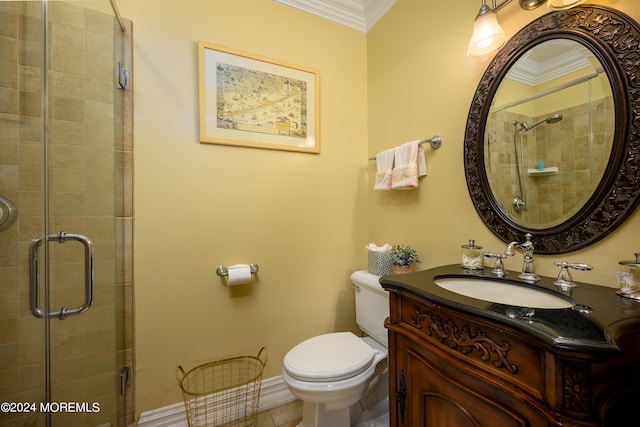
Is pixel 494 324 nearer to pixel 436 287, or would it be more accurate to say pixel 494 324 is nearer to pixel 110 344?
pixel 436 287

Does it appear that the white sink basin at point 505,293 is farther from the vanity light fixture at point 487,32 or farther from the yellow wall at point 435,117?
the vanity light fixture at point 487,32

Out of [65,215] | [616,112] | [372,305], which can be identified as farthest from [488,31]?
[65,215]

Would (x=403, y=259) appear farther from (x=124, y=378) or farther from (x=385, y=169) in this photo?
(x=124, y=378)

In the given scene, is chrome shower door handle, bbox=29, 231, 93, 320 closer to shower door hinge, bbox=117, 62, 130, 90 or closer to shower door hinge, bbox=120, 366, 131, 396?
shower door hinge, bbox=120, 366, 131, 396

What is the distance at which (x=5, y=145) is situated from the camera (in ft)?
3.33

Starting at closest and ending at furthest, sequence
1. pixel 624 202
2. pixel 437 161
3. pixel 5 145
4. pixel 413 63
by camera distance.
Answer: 1. pixel 624 202
2. pixel 5 145
3. pixel 437 161
4. pixel 413 63

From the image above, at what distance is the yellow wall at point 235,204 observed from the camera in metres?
1.37

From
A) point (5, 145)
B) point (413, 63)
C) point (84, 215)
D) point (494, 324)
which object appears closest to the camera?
point (494, 324)

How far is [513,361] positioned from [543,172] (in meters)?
0.76

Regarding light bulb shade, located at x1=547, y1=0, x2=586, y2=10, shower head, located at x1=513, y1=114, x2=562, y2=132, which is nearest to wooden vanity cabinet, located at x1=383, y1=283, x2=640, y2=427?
shower head, located at x1=513, y1=114, x2=562, y2=132

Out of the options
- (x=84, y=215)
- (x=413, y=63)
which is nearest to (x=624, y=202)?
(x=413, y=63)

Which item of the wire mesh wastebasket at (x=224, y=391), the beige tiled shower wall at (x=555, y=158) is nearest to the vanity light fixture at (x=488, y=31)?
the beige tiled shower wall at (x=555, y=158)

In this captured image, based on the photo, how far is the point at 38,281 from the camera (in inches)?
40.9

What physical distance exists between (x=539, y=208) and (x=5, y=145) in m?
2.12
